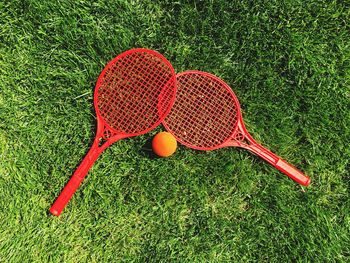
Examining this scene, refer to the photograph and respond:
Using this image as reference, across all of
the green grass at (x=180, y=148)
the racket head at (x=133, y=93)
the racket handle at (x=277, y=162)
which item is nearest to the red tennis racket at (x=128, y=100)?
the racket head at (x=133, y=93)

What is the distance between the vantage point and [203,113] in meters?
2.34

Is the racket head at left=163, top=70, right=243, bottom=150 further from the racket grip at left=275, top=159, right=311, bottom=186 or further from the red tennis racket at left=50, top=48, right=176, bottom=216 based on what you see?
the racket grip at left=275, top=159, right=311, bottom=186

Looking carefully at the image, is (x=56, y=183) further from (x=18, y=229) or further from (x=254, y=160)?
(x=254, y=160)

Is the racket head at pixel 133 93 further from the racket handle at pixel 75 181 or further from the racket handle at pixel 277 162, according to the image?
the racket handle at pixel 277 162

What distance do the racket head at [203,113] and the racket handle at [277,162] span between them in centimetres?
17

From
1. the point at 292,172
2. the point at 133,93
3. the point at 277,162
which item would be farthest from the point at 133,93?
the point at 292,172

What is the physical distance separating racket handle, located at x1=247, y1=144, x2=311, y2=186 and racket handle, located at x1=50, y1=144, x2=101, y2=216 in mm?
962

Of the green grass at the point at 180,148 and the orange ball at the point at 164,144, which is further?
the green grass at the point at 180,148

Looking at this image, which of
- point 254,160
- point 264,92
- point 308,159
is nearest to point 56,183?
point 254,160

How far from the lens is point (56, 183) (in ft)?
7.88

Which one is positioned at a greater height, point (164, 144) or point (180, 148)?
point (164, 144)

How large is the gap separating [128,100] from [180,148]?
1.48 ft

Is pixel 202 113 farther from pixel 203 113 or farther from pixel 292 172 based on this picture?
pixel 292 172

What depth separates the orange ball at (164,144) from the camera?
7.34 ft
